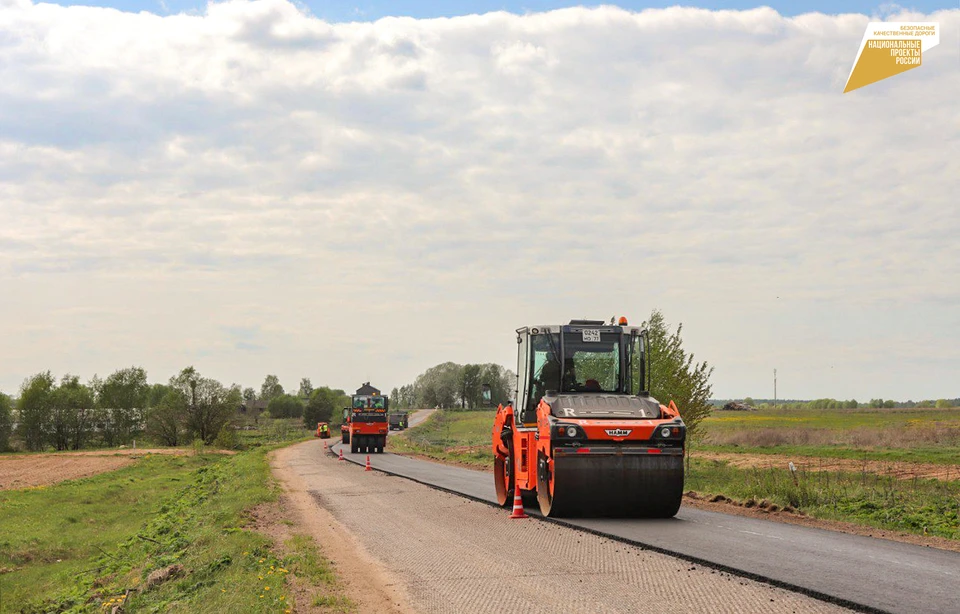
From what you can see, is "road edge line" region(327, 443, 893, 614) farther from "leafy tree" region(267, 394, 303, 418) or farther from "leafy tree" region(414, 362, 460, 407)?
"leafy tree" region(267, 394, 303, 418)

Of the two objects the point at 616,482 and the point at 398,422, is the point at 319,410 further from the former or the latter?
the point at 616,482

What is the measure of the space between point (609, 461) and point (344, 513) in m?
7.22

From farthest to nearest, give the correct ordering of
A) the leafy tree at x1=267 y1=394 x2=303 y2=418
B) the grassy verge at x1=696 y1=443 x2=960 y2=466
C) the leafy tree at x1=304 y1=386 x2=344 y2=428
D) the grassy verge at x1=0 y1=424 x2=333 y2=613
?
1. the leafy tree at x1=267 y1=394 x2=303 y2=418
2. the leafy tree at x1=304 y1=386 x2=344 y2=428
3. the grassy verge at x1=696 y1=443 x2=960 y2=466
4. the grassy verge at x1=0 y1=424 x2=333 y2=613

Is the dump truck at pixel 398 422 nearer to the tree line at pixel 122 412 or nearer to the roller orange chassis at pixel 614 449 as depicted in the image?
the tree line at pixel 122 412

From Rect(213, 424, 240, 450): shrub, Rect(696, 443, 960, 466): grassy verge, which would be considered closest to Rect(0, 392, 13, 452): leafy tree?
Rect(213, 424, 240, 450): shrub

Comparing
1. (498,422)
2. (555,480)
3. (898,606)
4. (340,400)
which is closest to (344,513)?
(498,422)

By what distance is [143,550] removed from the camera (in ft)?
60.3

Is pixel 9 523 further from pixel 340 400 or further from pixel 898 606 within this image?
pixel 340 400

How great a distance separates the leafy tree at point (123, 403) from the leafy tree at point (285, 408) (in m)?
35.4

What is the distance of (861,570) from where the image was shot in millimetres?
10047

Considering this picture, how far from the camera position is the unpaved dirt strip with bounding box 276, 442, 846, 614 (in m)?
8.67

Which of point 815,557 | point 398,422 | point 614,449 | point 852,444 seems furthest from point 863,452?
point 398,422

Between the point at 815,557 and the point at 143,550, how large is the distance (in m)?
14.0

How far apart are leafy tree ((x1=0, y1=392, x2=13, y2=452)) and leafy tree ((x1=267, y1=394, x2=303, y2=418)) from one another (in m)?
69.6
